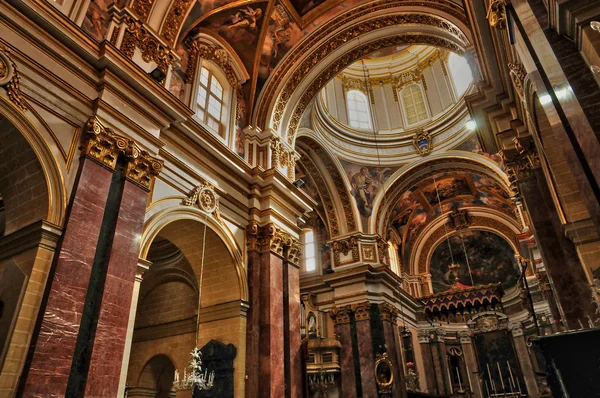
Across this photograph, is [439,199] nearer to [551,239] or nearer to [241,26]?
[241,26]

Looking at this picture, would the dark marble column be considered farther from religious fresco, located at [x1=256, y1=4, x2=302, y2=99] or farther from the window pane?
the window pane

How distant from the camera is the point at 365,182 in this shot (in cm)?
1683

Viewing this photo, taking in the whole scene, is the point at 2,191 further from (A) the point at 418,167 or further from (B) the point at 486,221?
(B) the point at 486,221

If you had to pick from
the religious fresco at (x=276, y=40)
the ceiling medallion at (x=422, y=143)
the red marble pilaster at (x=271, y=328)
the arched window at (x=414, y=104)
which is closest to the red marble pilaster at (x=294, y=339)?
the red marble pilaster at (x=271, y=328)

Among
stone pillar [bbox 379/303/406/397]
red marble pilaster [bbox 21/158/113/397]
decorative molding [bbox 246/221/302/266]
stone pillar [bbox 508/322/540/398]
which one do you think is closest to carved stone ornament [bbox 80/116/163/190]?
red marble pilaster [bbox 21/158/113/397]

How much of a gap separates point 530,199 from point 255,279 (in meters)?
5.43

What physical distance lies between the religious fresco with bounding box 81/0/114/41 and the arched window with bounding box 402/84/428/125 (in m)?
14.2

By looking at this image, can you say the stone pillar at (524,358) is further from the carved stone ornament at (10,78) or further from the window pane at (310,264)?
the carved stone ornament at (10,78)

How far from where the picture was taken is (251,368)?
7746 millimetres

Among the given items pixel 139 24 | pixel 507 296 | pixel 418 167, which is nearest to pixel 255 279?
pixel 139 24

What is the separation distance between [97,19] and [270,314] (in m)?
6.18

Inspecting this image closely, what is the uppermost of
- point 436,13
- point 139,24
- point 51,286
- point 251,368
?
point 436,13

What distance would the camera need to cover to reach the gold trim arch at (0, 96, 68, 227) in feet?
17.0

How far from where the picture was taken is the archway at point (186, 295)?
7.92m
